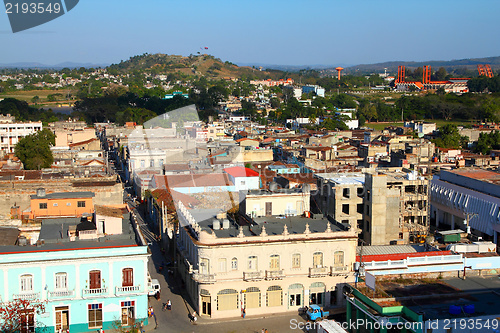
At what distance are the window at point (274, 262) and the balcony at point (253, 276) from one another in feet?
1.64

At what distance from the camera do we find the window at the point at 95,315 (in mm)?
19219

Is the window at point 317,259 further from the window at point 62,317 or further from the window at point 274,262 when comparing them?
the window at point 62,317

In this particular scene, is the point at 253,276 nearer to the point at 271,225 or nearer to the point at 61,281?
the point at 271,225

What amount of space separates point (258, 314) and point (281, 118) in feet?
240

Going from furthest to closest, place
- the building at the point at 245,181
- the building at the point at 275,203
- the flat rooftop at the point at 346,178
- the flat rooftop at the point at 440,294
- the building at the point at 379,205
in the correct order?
the building at the point at 245,181 → the flat rooftop at the point at 346,178 → the building at the point at 379,205 → the building at the point at 275,203 → the flat rooftop at the point at 440,294

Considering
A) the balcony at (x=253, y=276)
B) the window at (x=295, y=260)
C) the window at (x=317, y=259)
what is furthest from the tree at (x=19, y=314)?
the window at (x=317, y=259)

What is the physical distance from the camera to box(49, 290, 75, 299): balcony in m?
18.7

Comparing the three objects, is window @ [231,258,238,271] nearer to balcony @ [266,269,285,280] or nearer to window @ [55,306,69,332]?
balcony @ [266,269,285,280]

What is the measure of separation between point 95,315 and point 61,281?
1.54 m

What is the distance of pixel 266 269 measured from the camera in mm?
20859

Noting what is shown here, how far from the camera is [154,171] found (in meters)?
42.2

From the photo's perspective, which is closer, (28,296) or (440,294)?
(440,294)

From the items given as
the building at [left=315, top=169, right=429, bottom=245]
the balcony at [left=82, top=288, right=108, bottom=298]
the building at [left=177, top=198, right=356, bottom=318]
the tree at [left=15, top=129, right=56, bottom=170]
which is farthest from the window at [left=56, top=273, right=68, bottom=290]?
the tree at [left=15, top=129, right=56, bottom=170]

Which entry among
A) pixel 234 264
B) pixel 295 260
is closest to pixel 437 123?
pixel 295 260
